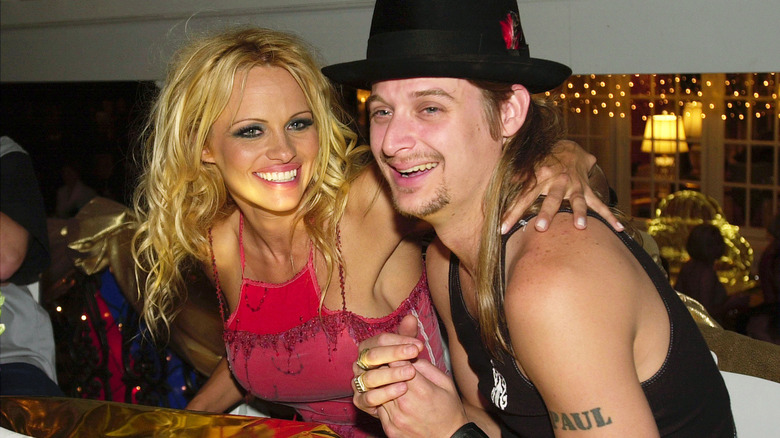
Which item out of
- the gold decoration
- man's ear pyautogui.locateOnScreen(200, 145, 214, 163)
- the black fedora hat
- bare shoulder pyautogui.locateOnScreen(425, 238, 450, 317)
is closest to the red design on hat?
the black fedora hat

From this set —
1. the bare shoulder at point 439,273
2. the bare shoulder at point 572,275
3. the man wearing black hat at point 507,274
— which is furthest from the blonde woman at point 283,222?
the bare shoulder at point 572,275

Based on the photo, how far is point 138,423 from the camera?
3.77ft

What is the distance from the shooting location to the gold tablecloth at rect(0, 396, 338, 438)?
1119 millimetres

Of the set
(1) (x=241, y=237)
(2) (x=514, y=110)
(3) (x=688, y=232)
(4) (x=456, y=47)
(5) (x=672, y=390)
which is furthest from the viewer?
(3) (x=688, y=232)

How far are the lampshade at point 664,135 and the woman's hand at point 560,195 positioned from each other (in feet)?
4.48

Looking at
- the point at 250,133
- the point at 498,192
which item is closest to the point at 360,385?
the point at 498,192

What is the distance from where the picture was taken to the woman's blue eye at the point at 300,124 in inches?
80.6

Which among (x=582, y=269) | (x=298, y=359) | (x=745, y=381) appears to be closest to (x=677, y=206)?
(x=745, y=381)

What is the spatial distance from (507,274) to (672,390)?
1.14ft

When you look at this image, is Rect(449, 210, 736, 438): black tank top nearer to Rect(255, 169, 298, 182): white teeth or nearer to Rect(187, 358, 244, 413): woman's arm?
Rect(255, 169, 298, 182): white teeth

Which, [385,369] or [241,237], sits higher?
[241,237]

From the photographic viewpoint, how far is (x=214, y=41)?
2.05m

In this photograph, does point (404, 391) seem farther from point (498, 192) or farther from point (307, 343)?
point (307, 343)

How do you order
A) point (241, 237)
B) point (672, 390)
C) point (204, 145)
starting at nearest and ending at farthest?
point (672, 390) < point (204, 145) < point (241, 237)
